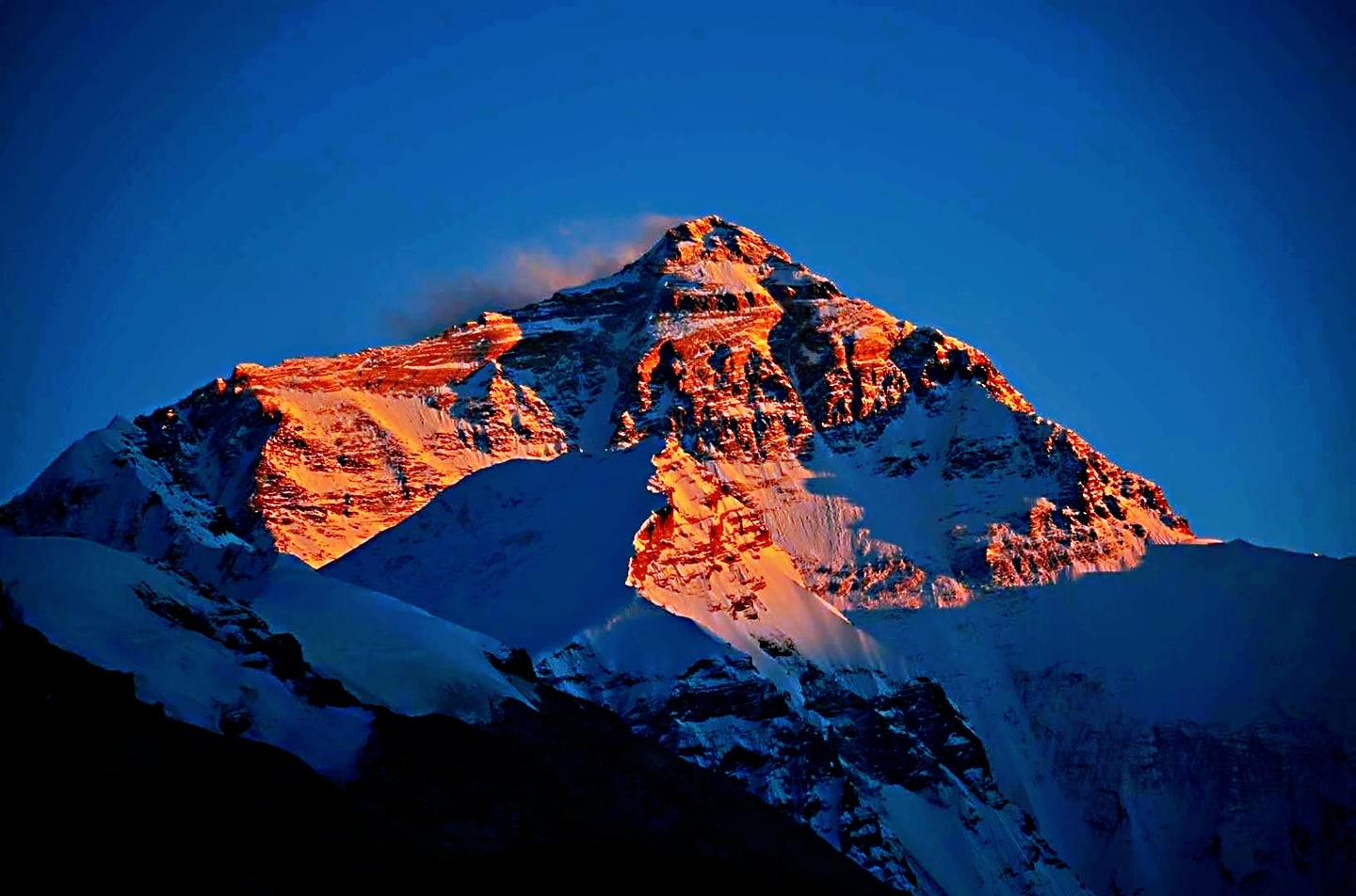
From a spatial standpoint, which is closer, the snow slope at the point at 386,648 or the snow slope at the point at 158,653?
the snow slope at the point at 158,653

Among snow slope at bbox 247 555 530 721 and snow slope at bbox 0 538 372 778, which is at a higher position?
snow slope at bbox 247 555 530 721

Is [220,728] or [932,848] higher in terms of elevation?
[932,848]

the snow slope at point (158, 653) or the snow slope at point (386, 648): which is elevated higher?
the snow slope at point (386, 648)

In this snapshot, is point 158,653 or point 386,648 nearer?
point 158,653

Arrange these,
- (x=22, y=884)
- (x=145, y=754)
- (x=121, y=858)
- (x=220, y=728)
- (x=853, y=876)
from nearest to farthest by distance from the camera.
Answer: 1. (x=22, y=884)
2. (x=121, y=858)
3. (x=145, y=754)
4. (x=220, y=728)
5. (x=853, y=876)

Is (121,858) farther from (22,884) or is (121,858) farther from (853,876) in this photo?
(853,876)

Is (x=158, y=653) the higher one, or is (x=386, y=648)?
(x=386, y=648)

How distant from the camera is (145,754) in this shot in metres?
126


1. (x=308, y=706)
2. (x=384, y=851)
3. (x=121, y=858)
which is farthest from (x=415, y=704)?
(x=121, y=858)

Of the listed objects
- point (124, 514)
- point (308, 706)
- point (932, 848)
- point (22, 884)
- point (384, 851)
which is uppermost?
point (124, 514)

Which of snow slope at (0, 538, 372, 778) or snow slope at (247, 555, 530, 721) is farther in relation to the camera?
snow slope at (247, 555, 530, 721)

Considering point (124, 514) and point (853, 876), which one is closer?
point (853, 876)

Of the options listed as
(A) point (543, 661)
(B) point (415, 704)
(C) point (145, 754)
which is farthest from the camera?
(A) point (543, 661)

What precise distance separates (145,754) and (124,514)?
73394mm
